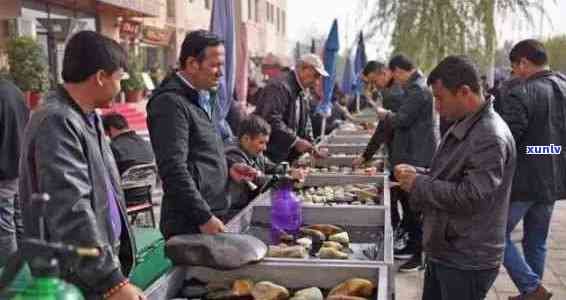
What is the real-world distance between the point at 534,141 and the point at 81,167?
123 inches

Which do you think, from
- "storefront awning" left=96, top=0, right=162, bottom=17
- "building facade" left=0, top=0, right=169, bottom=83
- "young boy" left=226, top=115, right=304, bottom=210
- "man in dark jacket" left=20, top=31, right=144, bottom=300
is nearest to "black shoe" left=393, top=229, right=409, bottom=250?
"young boy" left=226, top=115, right=304, bottom=210

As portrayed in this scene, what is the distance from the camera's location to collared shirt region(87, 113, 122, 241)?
1803 mm

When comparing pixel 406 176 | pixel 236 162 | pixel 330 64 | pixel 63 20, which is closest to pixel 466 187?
Answer: pixel 406 176

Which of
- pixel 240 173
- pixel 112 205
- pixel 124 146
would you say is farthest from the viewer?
pixel 124 146

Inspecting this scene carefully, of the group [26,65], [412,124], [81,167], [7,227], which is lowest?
[7,227]

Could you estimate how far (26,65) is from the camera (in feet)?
32.2

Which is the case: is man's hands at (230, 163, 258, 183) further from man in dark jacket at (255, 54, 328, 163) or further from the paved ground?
the paved ground

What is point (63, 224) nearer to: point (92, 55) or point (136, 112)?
point (92, 55)

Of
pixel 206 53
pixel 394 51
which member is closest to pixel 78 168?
pixel 206 53

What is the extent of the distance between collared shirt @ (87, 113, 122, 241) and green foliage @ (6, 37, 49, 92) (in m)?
8.85

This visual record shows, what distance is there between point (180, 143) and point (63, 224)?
900 mm

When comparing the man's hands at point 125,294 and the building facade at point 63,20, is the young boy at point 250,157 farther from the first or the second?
the building facade at point 63,20

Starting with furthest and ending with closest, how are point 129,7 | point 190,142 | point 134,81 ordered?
point 129,7 < point 134,81 < point 190,142
